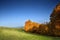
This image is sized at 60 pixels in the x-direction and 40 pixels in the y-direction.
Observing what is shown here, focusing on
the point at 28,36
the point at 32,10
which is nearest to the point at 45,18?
the point at 32,10

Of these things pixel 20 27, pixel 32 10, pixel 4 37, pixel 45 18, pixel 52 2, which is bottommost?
pixel 4 37

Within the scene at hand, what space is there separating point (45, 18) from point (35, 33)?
2.45 feet

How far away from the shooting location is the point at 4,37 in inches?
187

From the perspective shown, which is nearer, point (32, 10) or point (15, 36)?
point (15, 36)

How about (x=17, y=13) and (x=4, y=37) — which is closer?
(x=4, y=37)

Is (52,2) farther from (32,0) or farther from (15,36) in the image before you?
(15,36)

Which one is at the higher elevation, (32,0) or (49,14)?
(32,0)

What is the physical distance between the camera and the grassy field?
15.7 feet

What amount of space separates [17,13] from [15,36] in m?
0.96

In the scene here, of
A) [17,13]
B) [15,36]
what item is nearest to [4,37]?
[15,36]

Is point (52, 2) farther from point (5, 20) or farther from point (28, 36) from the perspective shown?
point (5, 20)

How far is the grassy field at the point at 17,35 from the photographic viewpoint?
188 inches

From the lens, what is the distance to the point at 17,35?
4.89 metres

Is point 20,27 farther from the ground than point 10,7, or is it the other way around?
point 10,7
